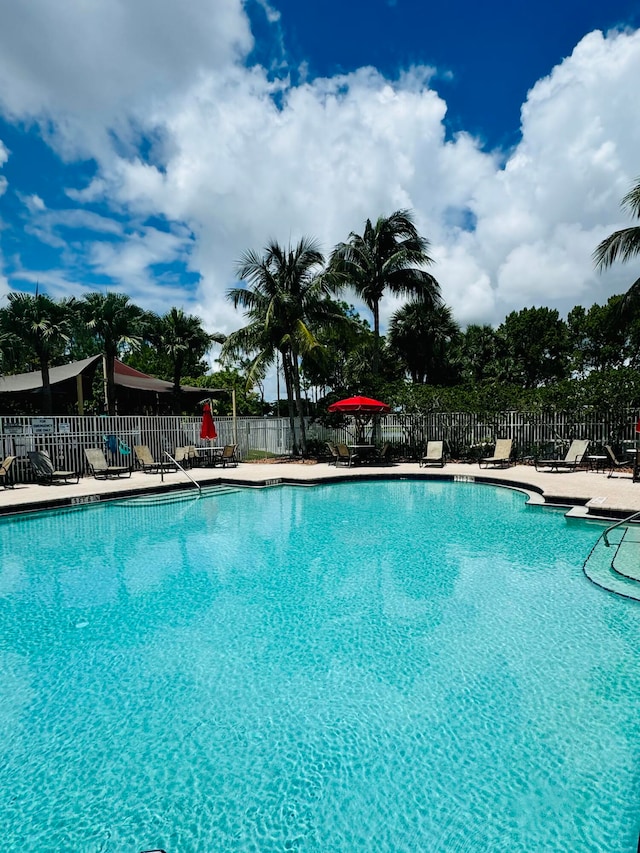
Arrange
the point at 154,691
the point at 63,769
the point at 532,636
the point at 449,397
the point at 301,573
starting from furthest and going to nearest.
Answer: the point at 449,397
the point at 301,573
the point at 532,636
the point at 154,691
the point at 63,769

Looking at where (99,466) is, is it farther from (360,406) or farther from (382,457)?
(382,457)

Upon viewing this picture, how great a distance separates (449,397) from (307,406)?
7.63 m

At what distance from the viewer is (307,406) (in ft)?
77.0

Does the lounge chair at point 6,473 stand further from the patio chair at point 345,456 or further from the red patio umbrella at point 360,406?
the patio chair at point 345,456

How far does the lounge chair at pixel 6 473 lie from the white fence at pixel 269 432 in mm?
468

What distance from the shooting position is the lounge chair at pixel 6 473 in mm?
12562

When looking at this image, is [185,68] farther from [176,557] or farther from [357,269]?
[357,269]

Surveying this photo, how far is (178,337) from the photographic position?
23891mm

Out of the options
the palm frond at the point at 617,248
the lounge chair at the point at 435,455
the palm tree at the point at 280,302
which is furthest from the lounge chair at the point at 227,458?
the palm frond at the point at 617,248

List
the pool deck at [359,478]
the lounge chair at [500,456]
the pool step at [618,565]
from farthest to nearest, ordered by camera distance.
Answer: the lounge chair at [500,456], the pool deck at [359,478], the pool step at [618,565]

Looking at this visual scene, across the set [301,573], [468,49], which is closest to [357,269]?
[468,49]

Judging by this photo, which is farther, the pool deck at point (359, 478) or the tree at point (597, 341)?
the tree at point (597, 341)

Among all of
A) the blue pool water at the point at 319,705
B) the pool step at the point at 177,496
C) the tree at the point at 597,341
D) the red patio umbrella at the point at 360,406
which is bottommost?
the blue pool water at the point at 319,705

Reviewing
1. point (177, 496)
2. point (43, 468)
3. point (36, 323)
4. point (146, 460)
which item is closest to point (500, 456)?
point (177, 496)
